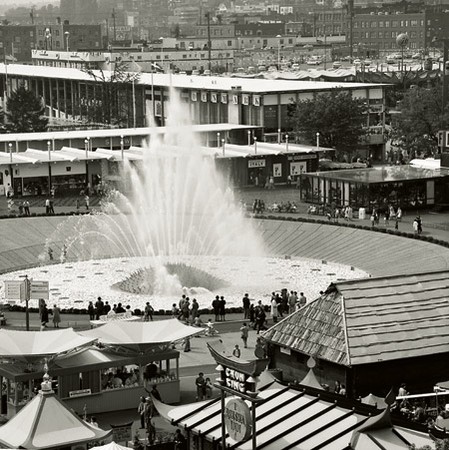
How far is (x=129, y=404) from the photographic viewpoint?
113 feet

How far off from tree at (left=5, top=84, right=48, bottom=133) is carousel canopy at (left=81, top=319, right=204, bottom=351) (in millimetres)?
72540

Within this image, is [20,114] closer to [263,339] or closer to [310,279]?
[310,279]

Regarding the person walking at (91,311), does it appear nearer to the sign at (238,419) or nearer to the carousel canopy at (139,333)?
the carousel canopy at (139,333)

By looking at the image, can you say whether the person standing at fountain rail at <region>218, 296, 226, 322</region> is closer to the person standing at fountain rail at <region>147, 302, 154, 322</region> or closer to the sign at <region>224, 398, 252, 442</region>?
the person standing at fountain rail at <region>147, 302, 154, 322</region>

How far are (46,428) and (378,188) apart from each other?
1590 inches

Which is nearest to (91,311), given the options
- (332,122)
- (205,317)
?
(205,317)

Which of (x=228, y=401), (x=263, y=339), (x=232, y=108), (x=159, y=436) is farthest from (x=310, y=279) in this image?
(x=232, y=108)

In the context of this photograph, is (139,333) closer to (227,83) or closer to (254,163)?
(254,163)

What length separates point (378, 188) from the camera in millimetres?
66312

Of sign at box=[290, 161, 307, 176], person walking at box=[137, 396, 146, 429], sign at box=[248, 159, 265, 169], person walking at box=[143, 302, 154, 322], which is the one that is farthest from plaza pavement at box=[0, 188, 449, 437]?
sign at box=[290, 161, 307, 176]

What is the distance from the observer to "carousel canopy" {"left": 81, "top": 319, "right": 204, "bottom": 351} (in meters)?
34.6

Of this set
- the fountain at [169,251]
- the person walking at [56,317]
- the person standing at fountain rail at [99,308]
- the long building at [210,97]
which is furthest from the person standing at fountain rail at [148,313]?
the long building at [210,97]

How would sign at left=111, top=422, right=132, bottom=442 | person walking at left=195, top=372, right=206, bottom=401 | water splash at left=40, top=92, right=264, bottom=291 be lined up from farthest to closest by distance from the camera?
water splash at left=40, top=92, right=264, bottom=291
person walking at left=195, top=372, right=206, bottom=401
sign at left=111, top=422, right=132, bottom=442

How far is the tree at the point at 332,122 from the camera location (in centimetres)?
8662
